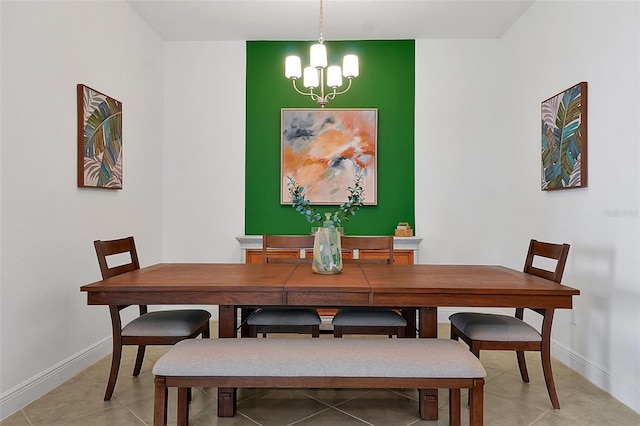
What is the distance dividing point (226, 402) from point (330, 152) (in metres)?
2.69

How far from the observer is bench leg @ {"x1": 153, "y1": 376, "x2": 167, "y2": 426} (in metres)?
1.71

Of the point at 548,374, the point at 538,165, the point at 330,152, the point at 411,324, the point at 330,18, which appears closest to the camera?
the point at 548,374

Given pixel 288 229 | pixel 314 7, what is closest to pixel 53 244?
pixel 288 229

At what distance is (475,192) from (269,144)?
2206 mm

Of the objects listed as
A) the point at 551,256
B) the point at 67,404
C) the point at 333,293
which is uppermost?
the point at 551,256

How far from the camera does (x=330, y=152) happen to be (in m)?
4.18

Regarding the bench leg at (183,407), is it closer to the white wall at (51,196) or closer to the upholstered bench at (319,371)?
the upholstered bench at (319,371)

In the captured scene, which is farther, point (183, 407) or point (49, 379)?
point (49, 379)

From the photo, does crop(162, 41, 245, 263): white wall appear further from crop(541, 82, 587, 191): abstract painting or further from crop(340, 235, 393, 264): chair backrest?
crop(541, 82, 587, 191): abstract painting

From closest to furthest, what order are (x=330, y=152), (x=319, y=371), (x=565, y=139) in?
(x=319, y=371) → (x=565, y=139) → (x=330, y=152)

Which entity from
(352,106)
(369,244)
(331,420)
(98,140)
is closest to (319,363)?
(331,420)

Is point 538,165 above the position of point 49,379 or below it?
above

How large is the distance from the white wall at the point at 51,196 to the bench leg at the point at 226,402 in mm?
1145

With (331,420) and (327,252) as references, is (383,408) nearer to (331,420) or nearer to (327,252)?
(331,420)
